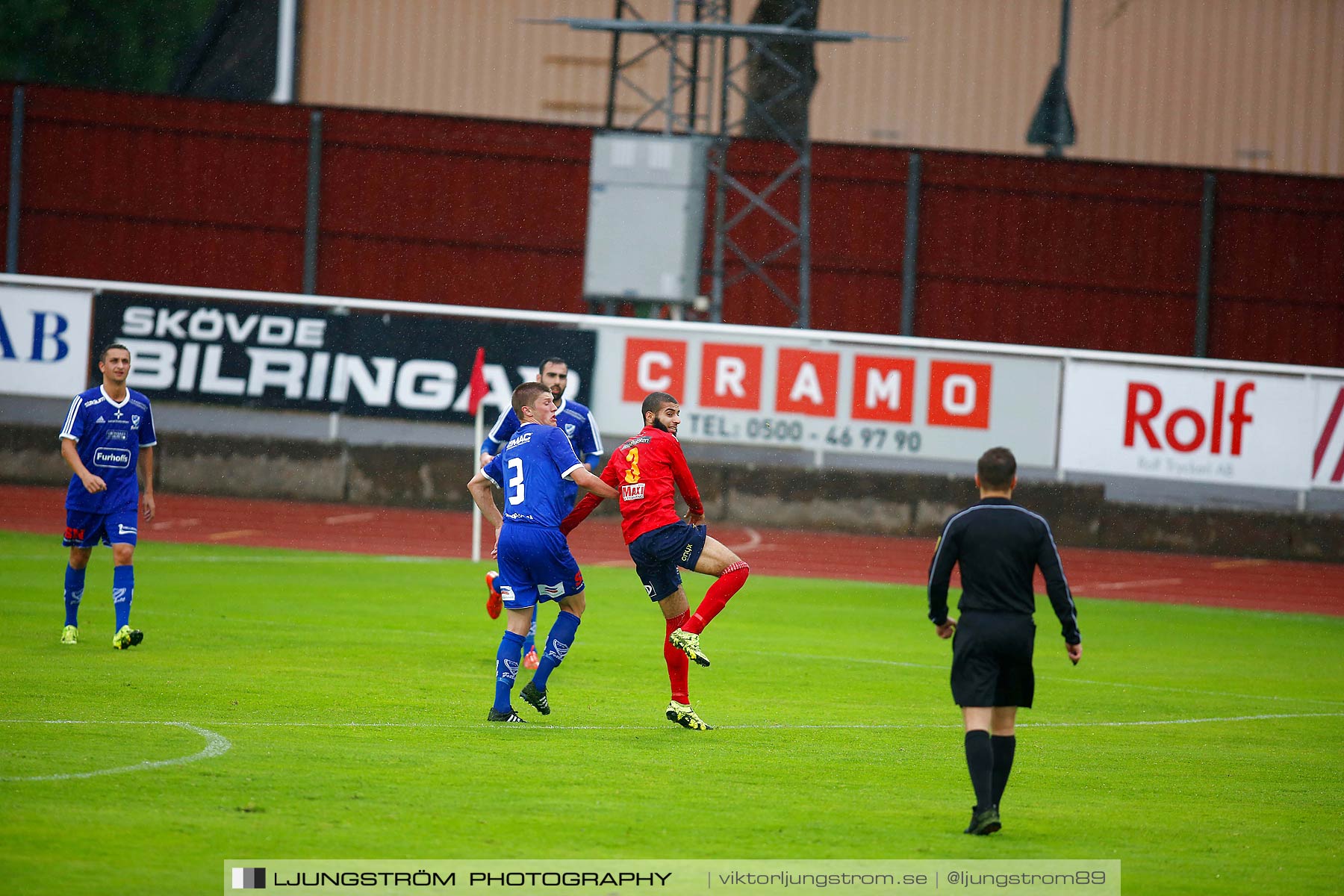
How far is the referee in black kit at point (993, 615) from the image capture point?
746cm

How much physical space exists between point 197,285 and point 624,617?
82.8ft

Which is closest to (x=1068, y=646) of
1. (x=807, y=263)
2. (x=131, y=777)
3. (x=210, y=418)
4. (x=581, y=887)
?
(x=581, y=887)

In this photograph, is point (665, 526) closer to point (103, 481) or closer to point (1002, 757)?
point (1002, 757)

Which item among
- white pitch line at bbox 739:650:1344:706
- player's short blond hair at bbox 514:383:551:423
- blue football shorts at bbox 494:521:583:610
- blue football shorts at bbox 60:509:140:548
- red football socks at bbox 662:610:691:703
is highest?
player's short blond hair at bbox 514:383:551:423

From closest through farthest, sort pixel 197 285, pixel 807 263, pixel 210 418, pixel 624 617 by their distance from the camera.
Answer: pixel 624 617, pixel 210 418, pixel 807 263, pixel 197 285

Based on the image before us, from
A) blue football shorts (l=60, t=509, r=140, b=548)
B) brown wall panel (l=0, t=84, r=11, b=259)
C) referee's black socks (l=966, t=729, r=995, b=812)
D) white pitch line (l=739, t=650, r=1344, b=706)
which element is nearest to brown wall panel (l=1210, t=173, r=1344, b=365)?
white pitch line (l=739, t=650, r=1344, b=706)

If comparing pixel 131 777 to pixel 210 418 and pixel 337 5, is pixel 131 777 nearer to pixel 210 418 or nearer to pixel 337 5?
pixel 210 418

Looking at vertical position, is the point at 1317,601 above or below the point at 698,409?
below

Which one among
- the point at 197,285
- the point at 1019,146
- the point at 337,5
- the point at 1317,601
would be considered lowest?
the point at 1317,601

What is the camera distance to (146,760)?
8.31m

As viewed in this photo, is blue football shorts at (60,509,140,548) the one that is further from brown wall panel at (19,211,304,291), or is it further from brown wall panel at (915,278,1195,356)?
brown wall panel at (915,278,1195,356)

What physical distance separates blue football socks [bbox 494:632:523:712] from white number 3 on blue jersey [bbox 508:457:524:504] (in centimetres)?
83

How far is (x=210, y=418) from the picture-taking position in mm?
27750

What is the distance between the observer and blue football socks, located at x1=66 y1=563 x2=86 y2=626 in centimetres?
1267
